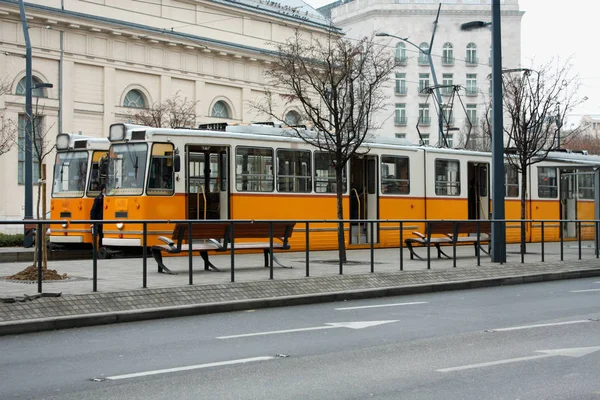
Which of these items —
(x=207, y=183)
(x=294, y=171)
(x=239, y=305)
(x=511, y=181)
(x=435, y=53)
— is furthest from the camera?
(x=435, y=53)

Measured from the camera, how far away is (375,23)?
91.4 metres

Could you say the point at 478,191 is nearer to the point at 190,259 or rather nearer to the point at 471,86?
the point at 190,259

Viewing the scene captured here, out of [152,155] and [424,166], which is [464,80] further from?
[152,155]

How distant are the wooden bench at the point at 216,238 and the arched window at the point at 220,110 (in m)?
37.8

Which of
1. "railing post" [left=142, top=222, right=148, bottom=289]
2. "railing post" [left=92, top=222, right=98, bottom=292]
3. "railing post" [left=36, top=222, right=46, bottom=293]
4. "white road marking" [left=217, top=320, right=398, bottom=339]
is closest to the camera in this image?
"white road marking" [left=217, top=320, right=398, bottom=339]

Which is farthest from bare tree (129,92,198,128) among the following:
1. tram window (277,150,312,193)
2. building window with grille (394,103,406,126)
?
building window with grille (394,103,406,126)

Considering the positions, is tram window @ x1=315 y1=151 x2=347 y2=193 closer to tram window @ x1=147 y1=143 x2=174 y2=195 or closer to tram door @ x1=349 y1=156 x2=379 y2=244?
tram door @ x1=349 y1=156 x2=379 y2=244

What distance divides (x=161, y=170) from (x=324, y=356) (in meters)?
13.3

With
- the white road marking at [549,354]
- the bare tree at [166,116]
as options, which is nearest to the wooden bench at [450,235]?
the white road marking at [549,354]

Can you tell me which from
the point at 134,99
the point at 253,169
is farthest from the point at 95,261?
the point at 134,99

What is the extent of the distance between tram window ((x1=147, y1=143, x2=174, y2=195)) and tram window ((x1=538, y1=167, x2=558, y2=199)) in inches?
617

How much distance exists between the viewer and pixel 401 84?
90.6 metres

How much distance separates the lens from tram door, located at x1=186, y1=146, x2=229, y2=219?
2206 cm

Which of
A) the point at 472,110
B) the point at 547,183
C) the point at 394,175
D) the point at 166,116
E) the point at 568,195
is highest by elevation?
the point at 472,110
